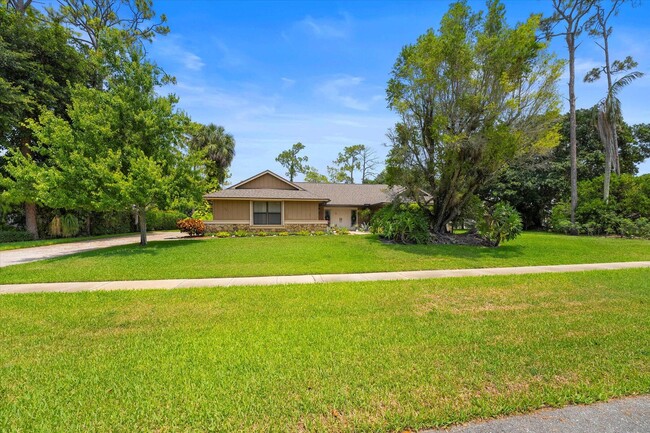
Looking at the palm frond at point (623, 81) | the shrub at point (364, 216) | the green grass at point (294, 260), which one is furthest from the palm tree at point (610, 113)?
the shrub at point (364, 216)

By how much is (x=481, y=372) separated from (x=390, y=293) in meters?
3.09

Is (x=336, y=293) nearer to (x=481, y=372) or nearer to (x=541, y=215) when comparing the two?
(x=481, y=372)

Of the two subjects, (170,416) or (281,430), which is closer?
(281,430)

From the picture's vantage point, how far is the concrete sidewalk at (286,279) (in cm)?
677

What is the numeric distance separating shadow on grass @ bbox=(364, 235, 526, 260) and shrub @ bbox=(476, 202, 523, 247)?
0.54 metres

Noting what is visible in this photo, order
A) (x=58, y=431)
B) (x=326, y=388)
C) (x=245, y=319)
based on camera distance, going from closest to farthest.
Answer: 1. (x=58, y=431)
2. (x=326, y=388)
3. (x=245, y=319)

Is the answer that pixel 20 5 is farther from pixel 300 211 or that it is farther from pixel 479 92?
pixel 479 92

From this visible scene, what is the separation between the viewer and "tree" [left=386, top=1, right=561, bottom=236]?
12.6m

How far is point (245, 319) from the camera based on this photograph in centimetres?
462

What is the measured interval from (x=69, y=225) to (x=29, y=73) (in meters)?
9.21

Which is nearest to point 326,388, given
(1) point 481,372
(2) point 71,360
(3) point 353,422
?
(3) point 353,422

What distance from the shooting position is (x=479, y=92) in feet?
43.3

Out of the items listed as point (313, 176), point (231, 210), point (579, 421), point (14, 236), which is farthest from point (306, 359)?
point (313, 176)

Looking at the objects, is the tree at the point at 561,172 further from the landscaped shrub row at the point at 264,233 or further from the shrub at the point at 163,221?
the shrub at the point at 163,221
